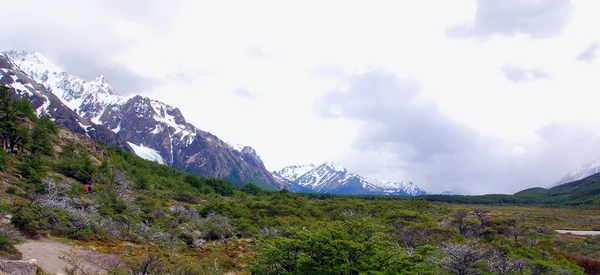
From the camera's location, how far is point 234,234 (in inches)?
1638

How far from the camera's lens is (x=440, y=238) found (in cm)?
2889

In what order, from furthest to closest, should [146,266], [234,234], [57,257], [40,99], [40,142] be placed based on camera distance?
[40,99] → [40,142] → [234,234] → [57,257] → [146,266]

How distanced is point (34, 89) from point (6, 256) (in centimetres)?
22619

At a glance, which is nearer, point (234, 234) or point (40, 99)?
point (234, 234)

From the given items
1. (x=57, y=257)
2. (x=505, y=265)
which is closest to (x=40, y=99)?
(x=57, y=257)

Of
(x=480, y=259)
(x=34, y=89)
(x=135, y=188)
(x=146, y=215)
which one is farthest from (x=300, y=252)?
(x=34, y=89)

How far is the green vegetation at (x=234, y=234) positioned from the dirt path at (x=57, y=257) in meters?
1.16

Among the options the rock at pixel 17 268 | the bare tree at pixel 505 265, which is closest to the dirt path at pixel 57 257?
the rock at pixel 17 268

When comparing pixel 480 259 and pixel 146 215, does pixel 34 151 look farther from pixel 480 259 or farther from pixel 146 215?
pixel 480 259

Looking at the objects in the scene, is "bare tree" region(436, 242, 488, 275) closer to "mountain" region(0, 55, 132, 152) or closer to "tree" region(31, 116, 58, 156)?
"tree" region(31, 116, 58, 156)

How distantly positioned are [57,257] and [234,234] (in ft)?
72.7

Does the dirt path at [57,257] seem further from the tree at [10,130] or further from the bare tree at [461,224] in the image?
the tree at [10,130]

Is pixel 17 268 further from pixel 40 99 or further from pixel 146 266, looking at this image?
pixel 40 99

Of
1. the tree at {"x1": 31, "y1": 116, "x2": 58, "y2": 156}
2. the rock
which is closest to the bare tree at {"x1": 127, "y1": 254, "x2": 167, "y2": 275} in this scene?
the rock
